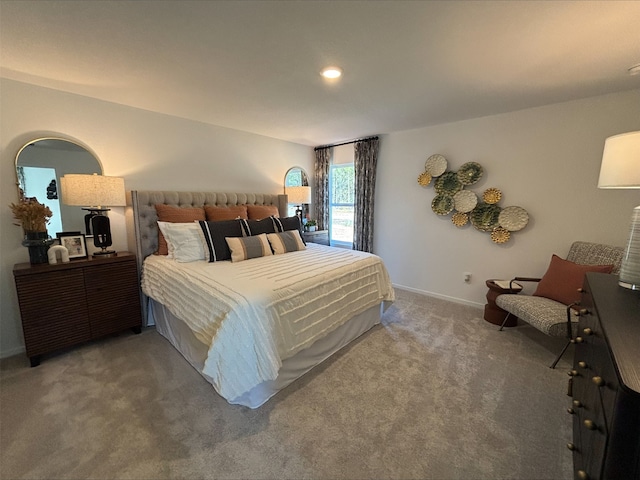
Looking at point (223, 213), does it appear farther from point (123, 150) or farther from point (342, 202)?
point (342, 202)

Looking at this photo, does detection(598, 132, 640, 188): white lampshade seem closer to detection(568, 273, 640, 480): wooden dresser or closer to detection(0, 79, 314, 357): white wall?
detection(568, 273, 640, 480): wooden dresser

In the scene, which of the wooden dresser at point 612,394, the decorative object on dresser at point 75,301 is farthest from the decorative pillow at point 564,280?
the decorative object on dresser at point 75,301

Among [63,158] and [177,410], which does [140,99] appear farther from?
[177,410]

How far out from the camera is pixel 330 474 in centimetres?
129

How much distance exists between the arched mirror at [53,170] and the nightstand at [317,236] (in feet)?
8.73

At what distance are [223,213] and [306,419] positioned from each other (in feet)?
8.05

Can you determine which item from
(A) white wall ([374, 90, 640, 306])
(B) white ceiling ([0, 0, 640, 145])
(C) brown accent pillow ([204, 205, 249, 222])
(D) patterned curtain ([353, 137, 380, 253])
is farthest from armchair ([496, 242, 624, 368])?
(C) brown accent pillow ([204, 205, 249, 222])

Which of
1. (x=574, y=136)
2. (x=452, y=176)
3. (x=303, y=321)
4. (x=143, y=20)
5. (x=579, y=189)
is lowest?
(x=303, y=321)

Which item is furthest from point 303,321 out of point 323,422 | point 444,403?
point 444,403

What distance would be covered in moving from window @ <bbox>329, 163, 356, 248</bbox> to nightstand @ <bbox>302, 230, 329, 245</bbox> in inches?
13.6

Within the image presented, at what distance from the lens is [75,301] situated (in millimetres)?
2254

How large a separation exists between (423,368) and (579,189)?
2.46 m

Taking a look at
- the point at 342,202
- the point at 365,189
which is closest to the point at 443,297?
the point at 365,189

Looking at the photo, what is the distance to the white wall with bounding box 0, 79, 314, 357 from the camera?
2.20 m
